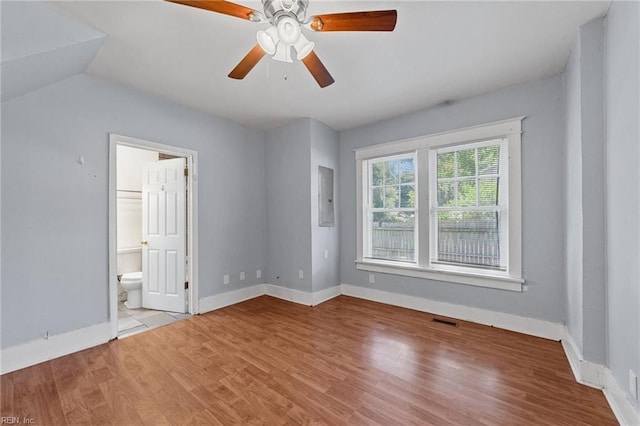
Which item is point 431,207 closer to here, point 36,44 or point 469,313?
point 469,313

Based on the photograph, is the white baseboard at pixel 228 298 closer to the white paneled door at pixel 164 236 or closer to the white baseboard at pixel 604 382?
the white paneled door at pixel 164 236

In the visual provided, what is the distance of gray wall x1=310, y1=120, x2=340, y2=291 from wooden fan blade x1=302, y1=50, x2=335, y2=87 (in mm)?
1700

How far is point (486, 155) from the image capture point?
9.93 ft

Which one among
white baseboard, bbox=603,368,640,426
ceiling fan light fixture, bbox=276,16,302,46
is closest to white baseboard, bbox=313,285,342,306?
white baseboard, bbox=603,368,640,426

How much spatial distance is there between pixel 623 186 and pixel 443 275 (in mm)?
1911

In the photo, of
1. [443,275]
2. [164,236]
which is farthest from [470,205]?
[164,236]

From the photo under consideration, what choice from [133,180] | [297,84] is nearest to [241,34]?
[297,84]

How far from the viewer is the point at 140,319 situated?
10.5 feet

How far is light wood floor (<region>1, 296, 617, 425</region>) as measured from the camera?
1.63m

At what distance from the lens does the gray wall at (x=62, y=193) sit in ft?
6.98

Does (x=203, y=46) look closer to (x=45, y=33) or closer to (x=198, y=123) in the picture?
(x=45, y=33)

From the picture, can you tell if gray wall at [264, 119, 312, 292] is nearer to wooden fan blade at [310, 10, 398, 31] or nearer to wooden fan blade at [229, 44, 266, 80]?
wooden fan blade at [229, 44, 266, 80]

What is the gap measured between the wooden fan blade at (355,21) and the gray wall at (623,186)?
129 centimetres

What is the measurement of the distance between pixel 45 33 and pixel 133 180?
9.56 ft
